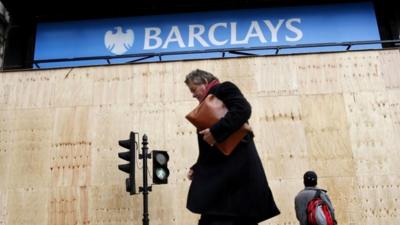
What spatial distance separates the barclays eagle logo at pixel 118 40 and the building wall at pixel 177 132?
2.71 feet

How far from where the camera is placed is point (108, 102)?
912 centimetres

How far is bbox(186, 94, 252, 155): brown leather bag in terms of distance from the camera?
3566 mm

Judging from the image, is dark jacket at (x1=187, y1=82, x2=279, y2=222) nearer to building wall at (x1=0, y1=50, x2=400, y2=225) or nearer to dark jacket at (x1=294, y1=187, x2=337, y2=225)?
dark jacket at (x1=294, y1=187, x2=337, y2=225)

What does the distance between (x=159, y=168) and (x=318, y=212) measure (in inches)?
109

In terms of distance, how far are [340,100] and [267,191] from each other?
572 centimetres

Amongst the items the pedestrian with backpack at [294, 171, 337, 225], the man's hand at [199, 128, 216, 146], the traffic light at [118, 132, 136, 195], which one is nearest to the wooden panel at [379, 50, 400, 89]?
the pedestrian with backpack at [294, 171, 337, 225]

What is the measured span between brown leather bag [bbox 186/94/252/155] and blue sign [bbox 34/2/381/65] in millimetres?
6212

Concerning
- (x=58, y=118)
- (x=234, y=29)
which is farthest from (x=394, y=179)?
(x=58, y=118)

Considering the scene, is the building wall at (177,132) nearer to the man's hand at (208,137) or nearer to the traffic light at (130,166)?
the traffic light at (130,166)

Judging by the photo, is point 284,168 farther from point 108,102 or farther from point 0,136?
point 0,136

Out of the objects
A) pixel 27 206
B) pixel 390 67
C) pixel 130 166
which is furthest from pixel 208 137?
pixel 390 67

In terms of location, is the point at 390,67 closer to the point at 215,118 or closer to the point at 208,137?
the point at 215,118

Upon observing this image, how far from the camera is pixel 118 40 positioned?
10109mm

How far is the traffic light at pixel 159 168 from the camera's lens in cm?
762
